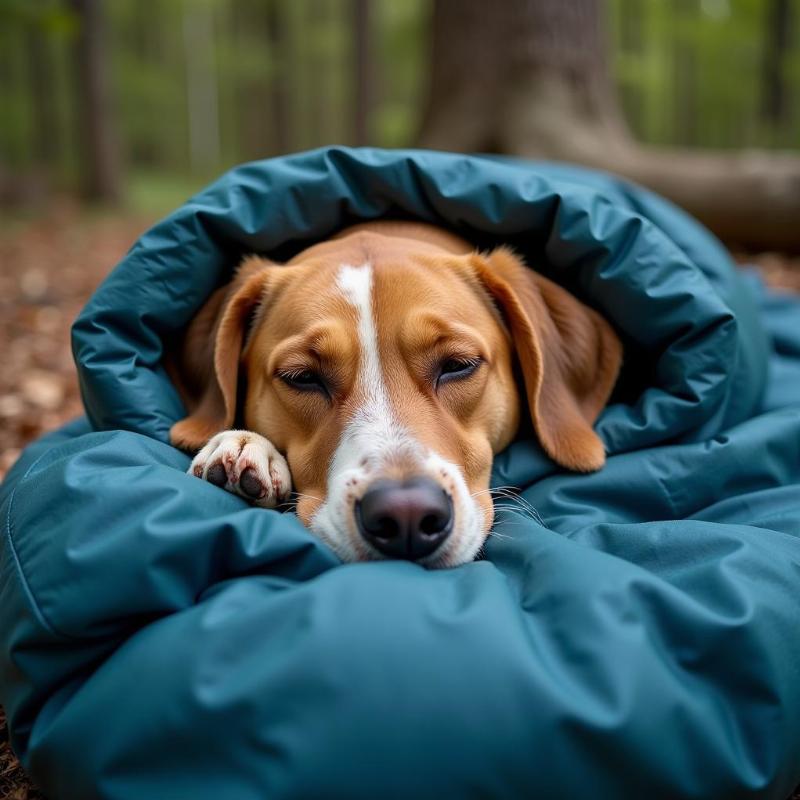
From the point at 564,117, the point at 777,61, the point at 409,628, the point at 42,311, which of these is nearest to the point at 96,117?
the point at 42,311

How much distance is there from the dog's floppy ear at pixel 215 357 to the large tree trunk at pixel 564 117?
559 cm

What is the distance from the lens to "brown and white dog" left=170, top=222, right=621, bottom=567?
273 cm

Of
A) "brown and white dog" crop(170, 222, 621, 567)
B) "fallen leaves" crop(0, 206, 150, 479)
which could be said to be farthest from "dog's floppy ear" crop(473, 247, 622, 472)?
"fallen leaves" crop(0, 206, 150, 479)

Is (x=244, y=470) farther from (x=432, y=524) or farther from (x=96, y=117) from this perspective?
(x=96, y=117)

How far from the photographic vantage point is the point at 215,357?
3.51m

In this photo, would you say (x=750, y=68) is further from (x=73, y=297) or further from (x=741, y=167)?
(x=73, y=297)

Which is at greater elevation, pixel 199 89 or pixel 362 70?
pixel 362 70

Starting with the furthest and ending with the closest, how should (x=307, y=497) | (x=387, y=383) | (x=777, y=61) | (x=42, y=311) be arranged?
1. (x=777, y=61)
2. (x=42, y=311)
3. (x=387, y=383)
4. (x=307, y=497)

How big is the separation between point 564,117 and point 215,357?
640cm

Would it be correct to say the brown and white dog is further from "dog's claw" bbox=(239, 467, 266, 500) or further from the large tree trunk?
the large tree trunk

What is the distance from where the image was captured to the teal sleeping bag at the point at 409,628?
1.95 meters

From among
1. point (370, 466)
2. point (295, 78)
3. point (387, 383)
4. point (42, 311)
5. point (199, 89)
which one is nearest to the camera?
point (370, 466)

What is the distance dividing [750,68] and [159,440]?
3479 cm

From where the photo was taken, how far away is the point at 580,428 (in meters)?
3.41
